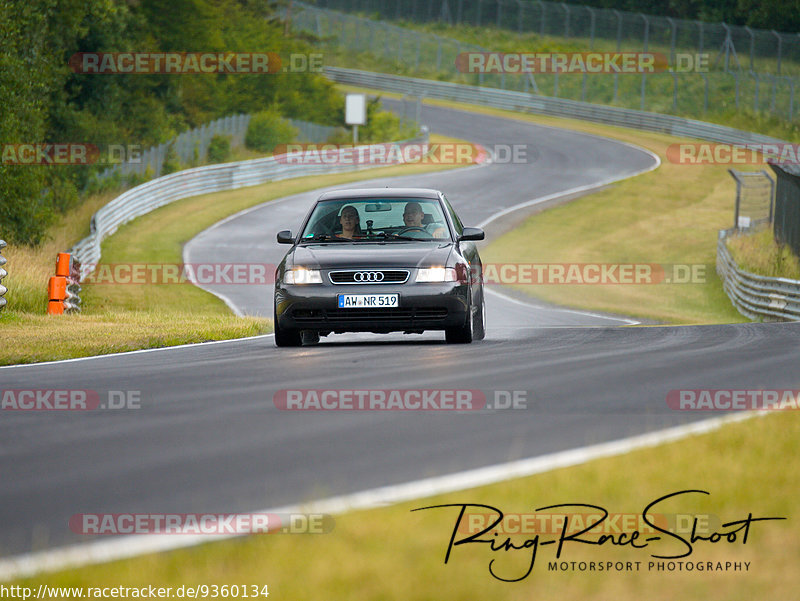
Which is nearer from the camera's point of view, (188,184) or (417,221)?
(417,221)

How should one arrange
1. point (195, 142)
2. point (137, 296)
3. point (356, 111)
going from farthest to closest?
point (356, 111)
point (195, 142)
point (137, 296)

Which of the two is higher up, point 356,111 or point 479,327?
point 479,327

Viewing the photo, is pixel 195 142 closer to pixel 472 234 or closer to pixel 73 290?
pixel 73 290

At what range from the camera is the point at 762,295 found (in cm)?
2439

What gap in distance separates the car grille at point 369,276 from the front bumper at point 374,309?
0.19 feet

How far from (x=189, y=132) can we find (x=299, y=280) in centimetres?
3993

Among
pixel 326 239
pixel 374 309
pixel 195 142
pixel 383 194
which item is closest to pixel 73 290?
pixel 326 239

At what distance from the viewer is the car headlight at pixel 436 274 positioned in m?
12.6

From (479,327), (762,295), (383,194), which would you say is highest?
(383,194)

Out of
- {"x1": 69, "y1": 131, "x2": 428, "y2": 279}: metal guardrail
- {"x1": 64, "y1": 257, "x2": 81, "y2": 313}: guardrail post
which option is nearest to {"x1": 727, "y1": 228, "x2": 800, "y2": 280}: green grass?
{"x1": 64, "y1": 257, "x2": 81, "y2": 313}: guardrail post

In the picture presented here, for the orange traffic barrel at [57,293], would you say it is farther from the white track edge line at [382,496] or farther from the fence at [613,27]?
the fence at [613,27]

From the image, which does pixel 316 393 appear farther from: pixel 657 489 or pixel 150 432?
pixel 657 489

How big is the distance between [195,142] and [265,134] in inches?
226

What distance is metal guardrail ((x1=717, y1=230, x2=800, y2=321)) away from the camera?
22.6m
